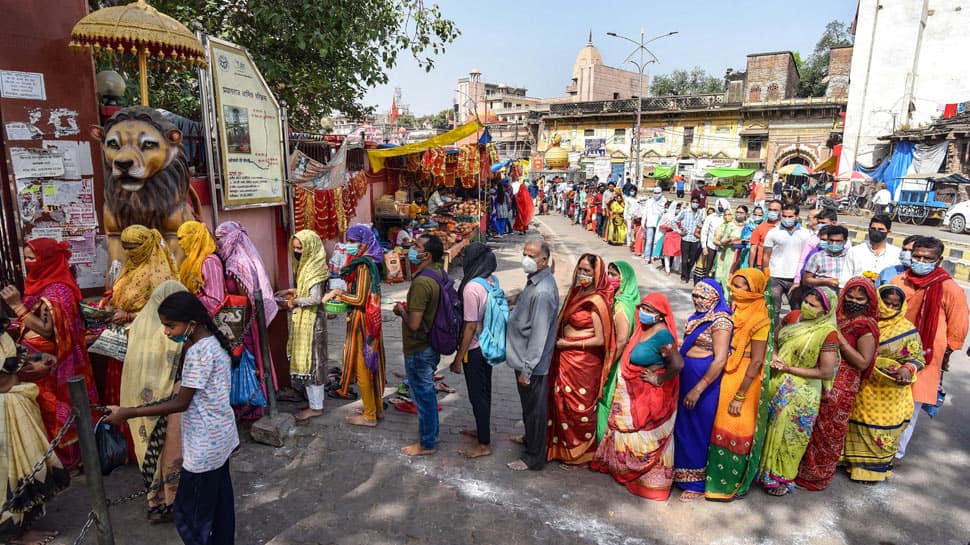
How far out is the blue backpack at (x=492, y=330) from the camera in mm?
4172

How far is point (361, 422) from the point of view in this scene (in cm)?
487

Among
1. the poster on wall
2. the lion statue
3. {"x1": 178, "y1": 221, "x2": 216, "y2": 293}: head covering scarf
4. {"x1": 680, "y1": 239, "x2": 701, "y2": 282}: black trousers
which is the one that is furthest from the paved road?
{"x1": 680, "y1": 239, "x2": 701, "y2": 282}: black trousers

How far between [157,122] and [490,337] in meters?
3.26

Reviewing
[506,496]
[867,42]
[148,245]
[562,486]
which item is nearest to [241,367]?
[148,245]

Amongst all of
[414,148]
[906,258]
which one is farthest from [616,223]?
[906,258]

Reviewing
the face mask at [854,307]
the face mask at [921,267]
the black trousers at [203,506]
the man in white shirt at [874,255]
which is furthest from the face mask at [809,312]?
the black trousers at [203,506]

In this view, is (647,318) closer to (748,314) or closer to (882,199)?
(748,314)

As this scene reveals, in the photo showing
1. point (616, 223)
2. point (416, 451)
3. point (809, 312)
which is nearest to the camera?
point (809, 312)

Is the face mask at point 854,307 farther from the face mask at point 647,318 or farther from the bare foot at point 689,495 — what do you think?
the bare foot at point 689,495

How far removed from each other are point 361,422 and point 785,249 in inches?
231

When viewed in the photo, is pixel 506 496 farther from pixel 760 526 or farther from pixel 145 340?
pixel 145 340

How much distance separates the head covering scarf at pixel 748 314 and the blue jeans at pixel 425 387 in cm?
213

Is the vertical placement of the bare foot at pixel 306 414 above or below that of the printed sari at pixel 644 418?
below

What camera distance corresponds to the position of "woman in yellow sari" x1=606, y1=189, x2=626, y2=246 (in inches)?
607
